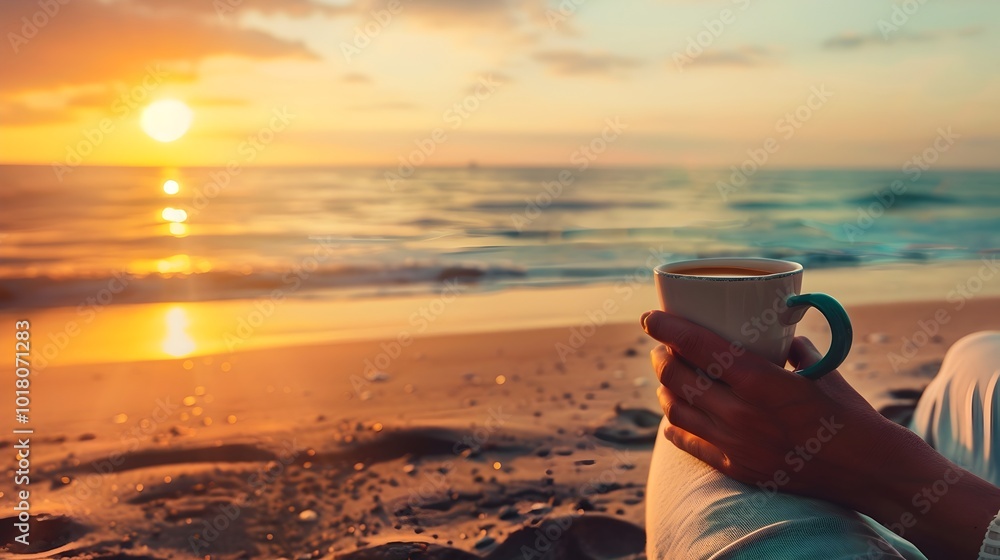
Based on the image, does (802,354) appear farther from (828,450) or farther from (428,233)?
(428,233)

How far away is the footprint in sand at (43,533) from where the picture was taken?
2.65m

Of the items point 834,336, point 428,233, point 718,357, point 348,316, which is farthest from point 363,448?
point 428,233

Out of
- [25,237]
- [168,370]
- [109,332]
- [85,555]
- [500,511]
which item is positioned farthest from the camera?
[25,237]

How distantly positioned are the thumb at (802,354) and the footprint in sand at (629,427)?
2198 mm

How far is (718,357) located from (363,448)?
8.43 ft

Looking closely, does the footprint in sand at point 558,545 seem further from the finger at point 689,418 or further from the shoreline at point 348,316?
the shoreline at point 348,316

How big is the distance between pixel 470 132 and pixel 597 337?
20475 mm

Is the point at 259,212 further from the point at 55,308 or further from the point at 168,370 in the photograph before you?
the point at 168,370

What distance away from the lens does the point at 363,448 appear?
11.6 feet

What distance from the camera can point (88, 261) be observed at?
30.7 ft

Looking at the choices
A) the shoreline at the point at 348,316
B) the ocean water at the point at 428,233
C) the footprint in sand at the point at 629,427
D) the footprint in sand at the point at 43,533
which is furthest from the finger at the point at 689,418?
the ocean water at the point at 428,233

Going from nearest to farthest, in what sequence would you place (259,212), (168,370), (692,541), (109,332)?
(692,541) → (168,370) → (109,332) → (259,212)

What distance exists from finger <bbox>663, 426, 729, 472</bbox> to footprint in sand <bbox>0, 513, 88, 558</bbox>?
237 cm

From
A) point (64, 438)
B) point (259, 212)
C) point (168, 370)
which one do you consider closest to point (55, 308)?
point (168, 370)
